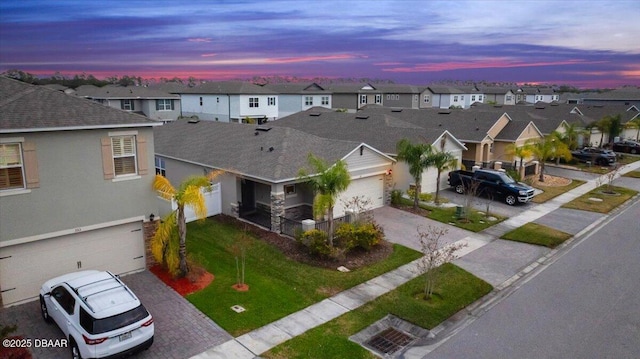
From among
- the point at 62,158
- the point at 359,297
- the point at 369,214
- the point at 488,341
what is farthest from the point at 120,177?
the point at 488,341

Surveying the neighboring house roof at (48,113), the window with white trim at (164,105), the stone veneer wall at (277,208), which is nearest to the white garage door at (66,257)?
the neighboring house roof at (48,113)

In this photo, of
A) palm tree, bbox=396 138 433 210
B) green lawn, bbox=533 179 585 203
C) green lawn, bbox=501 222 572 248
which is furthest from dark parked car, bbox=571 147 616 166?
palm tree, bbox=396 138 433 210

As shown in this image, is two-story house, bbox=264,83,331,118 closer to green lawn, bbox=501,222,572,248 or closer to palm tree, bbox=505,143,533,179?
palm tree, bbox=505,143,533,179

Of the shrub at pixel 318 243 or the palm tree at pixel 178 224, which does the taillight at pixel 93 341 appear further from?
the shrub at pixel 318 243

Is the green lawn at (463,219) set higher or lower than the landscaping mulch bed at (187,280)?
lower

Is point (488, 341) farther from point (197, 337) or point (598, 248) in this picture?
point (598, 248)

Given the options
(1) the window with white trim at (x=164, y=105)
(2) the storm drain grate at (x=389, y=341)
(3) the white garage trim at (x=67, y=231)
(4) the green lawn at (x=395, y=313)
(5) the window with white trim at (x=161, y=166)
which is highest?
(1) the window with white trim at (x=164, y=105)

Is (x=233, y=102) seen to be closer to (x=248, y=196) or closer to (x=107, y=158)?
(x=248, y=196)
